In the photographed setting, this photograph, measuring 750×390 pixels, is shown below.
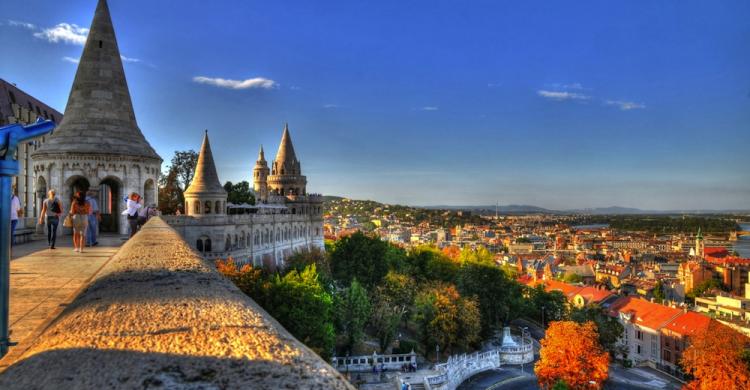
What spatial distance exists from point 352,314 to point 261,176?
3274 cm

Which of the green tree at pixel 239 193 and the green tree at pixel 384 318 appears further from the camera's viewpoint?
the green tree at pixel 239 193

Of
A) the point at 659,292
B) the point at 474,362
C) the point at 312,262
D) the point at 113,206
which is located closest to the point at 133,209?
the point at 113,206

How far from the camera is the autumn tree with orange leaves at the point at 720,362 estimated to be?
29.8 m

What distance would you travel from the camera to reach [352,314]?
33938 millimetres

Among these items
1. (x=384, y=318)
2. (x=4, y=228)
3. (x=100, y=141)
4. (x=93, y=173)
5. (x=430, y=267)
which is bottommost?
(x=384, y=318)

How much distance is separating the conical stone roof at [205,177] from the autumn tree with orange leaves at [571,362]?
929 inches

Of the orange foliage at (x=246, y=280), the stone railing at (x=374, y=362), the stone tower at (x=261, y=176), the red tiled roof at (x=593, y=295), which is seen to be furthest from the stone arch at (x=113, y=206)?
the red tiled roof at (x=593, y=295)

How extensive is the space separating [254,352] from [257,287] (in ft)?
76.3

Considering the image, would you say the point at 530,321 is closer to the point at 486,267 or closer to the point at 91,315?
the point at 486,267

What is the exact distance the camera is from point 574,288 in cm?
7350

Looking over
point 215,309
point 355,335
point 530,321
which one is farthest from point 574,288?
point 215,309

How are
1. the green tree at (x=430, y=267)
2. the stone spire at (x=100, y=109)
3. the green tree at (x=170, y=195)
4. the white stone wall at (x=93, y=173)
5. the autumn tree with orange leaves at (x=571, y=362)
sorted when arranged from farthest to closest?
the green tree at (x=430, y=267) → the green tree at (x=170, y=195) → the autumn tree with orange leaves at (x=571, y=362) → the stone spire at (x=100, y=109) → the white stone wall at (x=93, y=173)

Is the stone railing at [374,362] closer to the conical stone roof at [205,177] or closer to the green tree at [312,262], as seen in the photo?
the green tree at [312,262]

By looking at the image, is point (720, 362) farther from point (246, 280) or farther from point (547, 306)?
point (246, 280)
